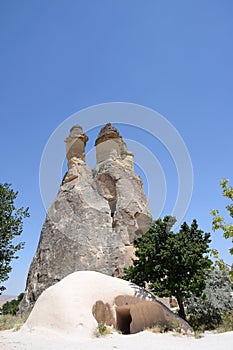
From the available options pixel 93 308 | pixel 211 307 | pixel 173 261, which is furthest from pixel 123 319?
pixel 211 307

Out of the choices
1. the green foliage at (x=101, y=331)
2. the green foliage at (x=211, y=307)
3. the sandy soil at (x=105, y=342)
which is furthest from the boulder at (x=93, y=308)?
the green foliage at (x=211, y=307)

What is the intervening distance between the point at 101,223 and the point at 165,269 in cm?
1572

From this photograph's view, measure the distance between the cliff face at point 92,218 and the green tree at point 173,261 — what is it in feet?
35.1

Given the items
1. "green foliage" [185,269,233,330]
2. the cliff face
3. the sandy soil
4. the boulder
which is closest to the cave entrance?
the boulder

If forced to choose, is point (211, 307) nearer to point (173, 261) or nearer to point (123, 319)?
point (173, 261)

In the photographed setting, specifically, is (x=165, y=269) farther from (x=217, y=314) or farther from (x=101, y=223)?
(x=101, y=223)

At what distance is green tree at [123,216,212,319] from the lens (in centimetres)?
1734

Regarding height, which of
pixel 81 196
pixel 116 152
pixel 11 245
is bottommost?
pixel 11 245

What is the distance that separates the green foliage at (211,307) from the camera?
18578mm

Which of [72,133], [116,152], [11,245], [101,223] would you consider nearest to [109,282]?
[11,245]

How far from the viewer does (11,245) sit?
18516mm

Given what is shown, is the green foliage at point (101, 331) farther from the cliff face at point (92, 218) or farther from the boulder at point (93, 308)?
the cliff face at point (92, 218)

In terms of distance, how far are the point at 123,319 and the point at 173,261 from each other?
443 centimetres

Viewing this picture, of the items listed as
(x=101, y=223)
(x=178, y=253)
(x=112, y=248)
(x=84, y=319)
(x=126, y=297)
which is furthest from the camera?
(x=101, y=223)
